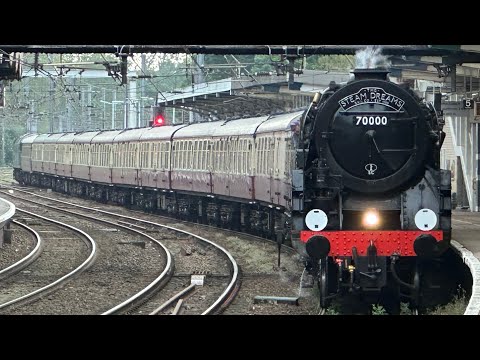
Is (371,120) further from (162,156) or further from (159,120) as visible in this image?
(159,120)

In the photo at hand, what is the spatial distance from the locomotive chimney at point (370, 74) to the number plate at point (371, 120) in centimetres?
49

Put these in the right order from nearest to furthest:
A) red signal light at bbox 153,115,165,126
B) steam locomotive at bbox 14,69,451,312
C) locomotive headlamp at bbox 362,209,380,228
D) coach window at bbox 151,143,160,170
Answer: steam locomotive at bbox 14,69,451,312, locomotive headlamp at bbox 362,209,380,228, coach window at bbox 151,143,160,170, red signal light at bbox 153,115,165,126

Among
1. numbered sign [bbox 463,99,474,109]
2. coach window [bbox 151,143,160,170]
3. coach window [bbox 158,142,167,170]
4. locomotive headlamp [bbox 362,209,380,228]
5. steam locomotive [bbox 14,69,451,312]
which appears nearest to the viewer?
steam locomotive [bbox 14,69,451,312]

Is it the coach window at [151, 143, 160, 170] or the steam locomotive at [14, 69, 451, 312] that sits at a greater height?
the coach window at [151, 143, 160, 170]

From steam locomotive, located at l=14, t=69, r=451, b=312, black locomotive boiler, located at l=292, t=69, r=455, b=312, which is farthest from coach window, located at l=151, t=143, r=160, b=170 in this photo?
black locomotive boiler, located at l=292, t=69, r=455, b=312

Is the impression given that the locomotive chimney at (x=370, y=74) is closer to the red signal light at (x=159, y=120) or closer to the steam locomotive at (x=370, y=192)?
the steam locomotive at (x=370, y=192)

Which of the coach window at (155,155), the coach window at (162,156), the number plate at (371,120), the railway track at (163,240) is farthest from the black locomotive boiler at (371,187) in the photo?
the coach window at (155,155)

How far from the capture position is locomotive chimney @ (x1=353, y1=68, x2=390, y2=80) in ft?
40.8

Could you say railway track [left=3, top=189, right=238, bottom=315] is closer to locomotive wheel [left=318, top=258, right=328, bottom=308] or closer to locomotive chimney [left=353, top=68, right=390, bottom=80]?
locomotive wheel [left=318, top=258, right=328, bottom=308]

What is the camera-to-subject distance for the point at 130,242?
69.2ft

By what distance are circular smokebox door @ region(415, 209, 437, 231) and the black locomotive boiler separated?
0.5 inches

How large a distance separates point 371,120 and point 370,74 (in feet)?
1.89

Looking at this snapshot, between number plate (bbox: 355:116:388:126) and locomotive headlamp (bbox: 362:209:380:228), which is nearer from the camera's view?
number plate (bbox: 355:116:388:126)

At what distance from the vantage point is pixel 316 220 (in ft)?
40.4
